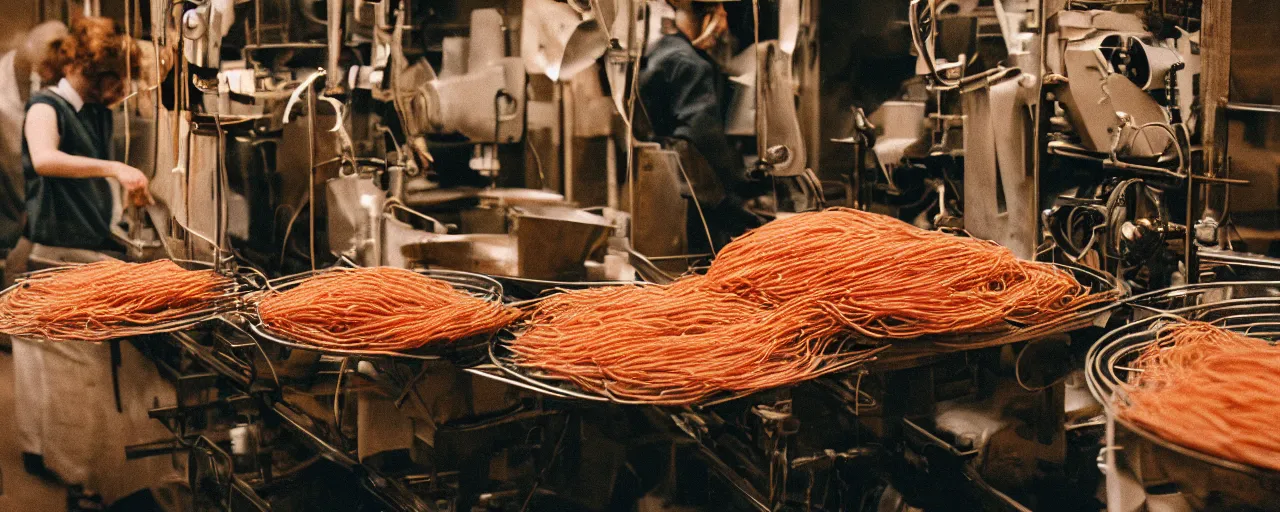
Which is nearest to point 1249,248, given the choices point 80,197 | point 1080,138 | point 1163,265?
point 1163,265

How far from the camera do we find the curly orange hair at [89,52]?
369 cm

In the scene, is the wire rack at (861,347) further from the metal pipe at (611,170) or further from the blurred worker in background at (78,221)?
the blurred worker in background at (78,221)

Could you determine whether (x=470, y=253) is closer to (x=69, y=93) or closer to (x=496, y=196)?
(x=496, y=196)

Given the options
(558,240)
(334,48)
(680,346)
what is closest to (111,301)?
(334,48)

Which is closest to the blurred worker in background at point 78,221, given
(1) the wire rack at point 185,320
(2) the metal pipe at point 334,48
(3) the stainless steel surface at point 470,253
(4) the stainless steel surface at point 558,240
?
(1) the wire rack at point 185,320

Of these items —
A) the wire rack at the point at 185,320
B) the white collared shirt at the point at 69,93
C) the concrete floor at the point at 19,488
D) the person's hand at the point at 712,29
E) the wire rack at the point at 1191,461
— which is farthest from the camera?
the white collared shirt at the point at 69,93

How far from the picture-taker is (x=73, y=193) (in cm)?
373

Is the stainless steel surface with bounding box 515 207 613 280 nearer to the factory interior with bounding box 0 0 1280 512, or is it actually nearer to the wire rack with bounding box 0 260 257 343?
the factory interior with bounding box 0 0 1280 512

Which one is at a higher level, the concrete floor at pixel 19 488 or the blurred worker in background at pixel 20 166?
the blurred worker in background at pixel 20 166

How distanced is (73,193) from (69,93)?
339mm

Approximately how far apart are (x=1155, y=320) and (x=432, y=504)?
6.32 ft

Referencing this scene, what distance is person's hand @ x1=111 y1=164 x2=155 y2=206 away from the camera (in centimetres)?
374

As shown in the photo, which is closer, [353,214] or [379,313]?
[379,313]

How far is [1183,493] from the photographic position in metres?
1.66
